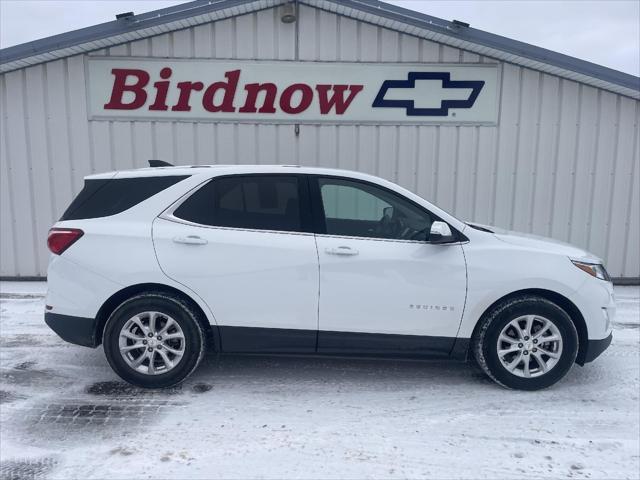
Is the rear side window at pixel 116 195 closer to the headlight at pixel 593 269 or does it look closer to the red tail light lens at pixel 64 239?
the red tail light lens at pixel 64 239

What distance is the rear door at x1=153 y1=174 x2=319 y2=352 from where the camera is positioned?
409 centimetres

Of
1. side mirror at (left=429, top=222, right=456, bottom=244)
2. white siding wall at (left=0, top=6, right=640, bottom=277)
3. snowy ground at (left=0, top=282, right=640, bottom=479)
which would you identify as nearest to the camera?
snowy ground at (left=0, top=282, right=640, bottom=479)

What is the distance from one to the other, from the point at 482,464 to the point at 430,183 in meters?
5.05

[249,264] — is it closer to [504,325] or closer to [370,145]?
[504,325]

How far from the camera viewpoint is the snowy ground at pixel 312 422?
3189mm

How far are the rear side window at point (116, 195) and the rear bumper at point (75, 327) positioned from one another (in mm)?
803

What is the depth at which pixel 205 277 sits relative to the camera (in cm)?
410

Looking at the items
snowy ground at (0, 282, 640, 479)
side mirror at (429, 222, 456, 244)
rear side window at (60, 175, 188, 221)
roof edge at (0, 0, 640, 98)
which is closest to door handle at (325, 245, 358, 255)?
side mirror at (429, 222, 456, 244)

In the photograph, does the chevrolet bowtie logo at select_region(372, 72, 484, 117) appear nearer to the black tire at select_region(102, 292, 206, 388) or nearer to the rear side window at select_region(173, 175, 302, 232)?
the rear side window at select_region(173, 175, 302, 232)

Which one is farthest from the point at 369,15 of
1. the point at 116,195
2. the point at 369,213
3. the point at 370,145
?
the point at 116,195

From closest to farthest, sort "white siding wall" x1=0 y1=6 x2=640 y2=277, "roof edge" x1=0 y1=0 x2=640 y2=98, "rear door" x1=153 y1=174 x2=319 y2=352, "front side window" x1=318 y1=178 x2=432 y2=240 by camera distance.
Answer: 1. "rear door" x1=153 y1=174 x2=319 y2=352
2. "front side window" x1=318 y1=178 x2=432 y2=240
3. "roof edge" x1=0 y1=0 x2=640 y2=98
4. "white siding wall" x1=0 y1=6 x2=640 y2=277

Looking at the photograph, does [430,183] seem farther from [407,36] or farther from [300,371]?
[300,371]

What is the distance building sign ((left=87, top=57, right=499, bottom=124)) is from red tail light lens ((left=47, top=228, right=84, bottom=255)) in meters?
3.72

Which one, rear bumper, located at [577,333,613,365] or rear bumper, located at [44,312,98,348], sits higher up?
rear bumper, located at [44,312,98,348]
